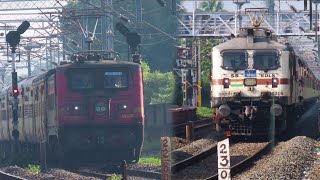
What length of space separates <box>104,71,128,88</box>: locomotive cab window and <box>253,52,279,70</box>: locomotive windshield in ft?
12.8

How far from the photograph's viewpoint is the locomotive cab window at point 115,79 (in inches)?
808

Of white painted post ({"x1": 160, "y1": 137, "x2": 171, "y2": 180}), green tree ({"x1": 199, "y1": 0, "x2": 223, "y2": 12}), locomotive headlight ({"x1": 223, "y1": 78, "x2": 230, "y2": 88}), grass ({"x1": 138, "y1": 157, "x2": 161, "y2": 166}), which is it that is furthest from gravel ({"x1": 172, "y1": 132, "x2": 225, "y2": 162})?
green tree ({"x1": 199, "y1": 0, "x2": 223, "y2": 12})

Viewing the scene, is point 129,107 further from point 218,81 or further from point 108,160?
point 218,81

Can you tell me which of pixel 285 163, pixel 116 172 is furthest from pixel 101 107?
pixel 285 163

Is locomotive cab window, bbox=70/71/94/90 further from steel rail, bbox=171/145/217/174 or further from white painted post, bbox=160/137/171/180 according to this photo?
white painted post, bbox=160/137/171/180

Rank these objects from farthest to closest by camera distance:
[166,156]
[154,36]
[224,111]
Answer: [154,36] → [224,111] → [166,156]

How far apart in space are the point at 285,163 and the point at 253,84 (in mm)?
5260

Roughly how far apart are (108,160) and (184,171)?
2988mm

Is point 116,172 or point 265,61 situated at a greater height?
point 265,61

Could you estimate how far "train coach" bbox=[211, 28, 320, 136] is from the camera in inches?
879

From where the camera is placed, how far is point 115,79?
2069 cm

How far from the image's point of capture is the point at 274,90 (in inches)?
880

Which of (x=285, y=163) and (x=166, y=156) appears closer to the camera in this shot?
(x=166, y=156)

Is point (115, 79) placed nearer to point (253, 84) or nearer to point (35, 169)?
point (35, 169)
